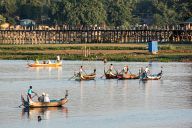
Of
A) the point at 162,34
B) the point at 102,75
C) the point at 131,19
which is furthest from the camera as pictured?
the point at 131,19

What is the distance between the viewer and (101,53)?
109438 millimetres

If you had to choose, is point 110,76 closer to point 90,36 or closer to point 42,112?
point 42,112

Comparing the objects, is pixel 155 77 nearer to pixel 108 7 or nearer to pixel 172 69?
pixel 172 69

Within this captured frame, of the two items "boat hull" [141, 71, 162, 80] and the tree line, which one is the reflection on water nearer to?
"boat hull" [141, 71, 162, 80]

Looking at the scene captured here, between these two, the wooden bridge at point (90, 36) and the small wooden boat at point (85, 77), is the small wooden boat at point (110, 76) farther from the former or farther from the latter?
the wooden bridge at point (90, 36)

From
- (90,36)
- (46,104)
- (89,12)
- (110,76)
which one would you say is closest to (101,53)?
(110,76)

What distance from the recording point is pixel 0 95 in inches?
2442

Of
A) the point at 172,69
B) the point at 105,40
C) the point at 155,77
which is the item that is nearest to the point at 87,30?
the point at 105,40

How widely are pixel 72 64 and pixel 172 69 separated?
1367cm

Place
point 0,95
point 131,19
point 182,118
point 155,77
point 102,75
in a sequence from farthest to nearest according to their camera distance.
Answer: point 131,19 < point 102,75 < point 155,77 < point 0,95 < point 182,118

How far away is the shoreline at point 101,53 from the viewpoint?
332 ft

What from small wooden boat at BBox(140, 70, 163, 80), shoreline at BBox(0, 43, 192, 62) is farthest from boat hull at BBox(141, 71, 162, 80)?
shoreline at BBox(0, 43, 192, 62)

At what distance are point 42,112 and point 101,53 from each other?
57.0 m

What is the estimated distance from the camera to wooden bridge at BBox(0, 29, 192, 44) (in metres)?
137
